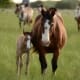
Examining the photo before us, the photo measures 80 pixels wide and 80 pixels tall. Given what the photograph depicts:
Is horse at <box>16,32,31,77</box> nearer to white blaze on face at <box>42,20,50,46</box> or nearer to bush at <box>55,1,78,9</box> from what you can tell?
white blaze on face at <box>42,20,50,46</box>

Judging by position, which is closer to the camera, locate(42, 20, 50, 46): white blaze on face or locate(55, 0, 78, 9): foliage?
locate(42, 20, 50, 46): white blaze on face

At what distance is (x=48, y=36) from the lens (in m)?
10.6

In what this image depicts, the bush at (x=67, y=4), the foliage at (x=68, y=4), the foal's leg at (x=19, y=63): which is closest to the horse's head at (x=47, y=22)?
the foal's leg at (x=19, y=63)

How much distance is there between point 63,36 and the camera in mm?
12281

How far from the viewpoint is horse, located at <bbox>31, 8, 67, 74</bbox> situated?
10664 mm

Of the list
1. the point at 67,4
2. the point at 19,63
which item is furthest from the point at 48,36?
the point at 67,4

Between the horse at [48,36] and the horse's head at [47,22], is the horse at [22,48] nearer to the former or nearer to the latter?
the horse at [48,36]

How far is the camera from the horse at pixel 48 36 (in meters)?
10.7

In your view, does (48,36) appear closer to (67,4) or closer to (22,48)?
(22,48)

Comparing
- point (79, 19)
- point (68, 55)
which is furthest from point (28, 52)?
point (79, 19)

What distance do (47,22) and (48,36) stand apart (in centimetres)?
31

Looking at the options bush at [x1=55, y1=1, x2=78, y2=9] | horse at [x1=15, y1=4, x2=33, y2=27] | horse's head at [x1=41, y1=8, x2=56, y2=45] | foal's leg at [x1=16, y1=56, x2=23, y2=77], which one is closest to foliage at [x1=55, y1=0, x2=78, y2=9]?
bush at [x1=55, y1=1, x2=78, y2=9]

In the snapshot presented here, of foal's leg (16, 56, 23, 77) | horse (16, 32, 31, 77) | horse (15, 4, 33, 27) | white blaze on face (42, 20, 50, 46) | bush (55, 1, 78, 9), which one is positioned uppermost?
white blaze on face (42, 20, 50, 46)

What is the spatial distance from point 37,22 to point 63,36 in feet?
2.42
